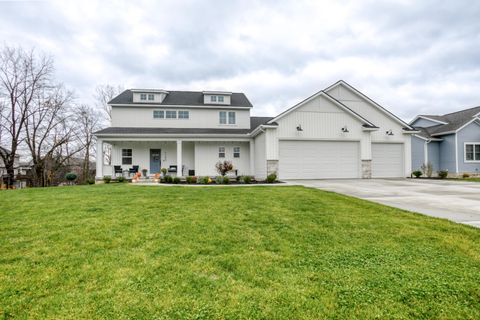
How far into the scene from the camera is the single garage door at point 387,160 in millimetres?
15625

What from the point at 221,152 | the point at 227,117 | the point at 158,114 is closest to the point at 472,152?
the point at 227,117

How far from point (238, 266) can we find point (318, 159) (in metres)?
12.7

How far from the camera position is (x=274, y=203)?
6.40 metres

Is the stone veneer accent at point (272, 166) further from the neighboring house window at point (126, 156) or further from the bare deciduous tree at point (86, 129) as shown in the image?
the bare deciduous tree at point (86, 129)

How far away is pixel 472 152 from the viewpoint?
58.6 feet

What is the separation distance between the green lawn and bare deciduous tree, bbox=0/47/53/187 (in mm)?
20954

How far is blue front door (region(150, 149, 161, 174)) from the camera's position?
17.2 meters

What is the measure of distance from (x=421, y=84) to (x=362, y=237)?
33.4m

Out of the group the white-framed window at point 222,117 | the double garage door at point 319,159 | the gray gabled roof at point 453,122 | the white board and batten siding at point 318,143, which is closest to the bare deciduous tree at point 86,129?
the white-framed window at point 222,117

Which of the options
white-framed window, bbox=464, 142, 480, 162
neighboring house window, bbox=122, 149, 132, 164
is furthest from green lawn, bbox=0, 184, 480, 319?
white-framed window, bbox=464, 142, 480, 162

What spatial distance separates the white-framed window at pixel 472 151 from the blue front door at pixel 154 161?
2433 cm

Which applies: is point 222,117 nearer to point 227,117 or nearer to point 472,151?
point 227,117

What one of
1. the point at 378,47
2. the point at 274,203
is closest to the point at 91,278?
the point at 274,203

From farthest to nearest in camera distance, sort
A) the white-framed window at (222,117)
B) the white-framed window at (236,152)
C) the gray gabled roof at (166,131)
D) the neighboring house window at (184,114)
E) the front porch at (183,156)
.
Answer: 1. the white-framed window at (222,117)
2. the neighboring house window at (184,114)
3. the white-framed window at (236,152)
4. the front porch at (183,156)
5. the gray gabled roof at (166,131)
